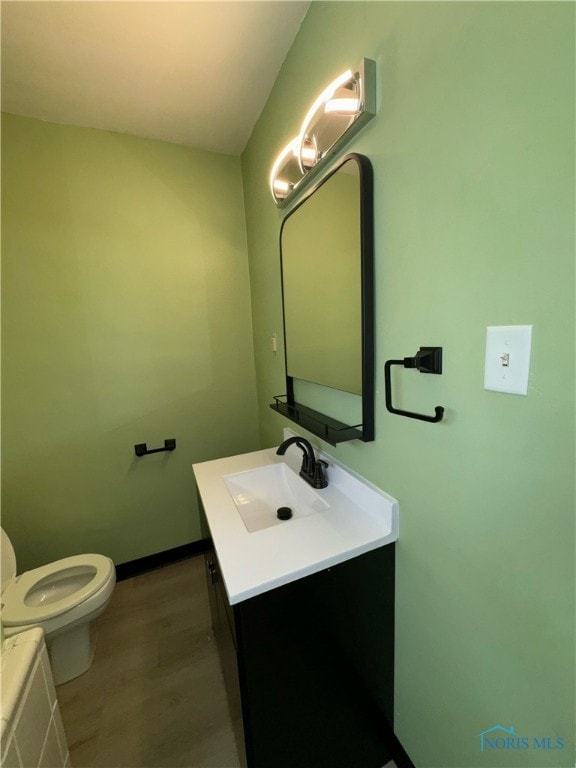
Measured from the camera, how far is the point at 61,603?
4.09 ft

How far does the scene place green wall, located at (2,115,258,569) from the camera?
1.56 meters

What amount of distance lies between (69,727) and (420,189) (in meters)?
2.22

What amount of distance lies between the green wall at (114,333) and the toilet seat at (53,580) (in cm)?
30

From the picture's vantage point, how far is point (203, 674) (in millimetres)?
1331

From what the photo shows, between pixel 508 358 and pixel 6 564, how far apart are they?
2084 mm

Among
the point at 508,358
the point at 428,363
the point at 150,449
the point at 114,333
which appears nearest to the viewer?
the point at 508,358

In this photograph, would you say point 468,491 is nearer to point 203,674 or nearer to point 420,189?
point 420,189

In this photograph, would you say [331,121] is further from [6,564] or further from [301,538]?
[6,564]

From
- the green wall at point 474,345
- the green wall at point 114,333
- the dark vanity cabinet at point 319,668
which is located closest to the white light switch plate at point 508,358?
the green wall at point 474,345

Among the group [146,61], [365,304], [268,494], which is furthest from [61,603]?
[146,61]

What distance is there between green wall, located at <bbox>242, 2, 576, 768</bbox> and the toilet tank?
5.53ft

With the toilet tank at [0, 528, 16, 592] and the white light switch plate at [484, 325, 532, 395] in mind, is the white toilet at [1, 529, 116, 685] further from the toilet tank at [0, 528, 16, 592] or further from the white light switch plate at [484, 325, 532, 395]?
the white light switch plate at [484, 325, 532, 395]

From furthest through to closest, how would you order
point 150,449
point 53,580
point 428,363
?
1. point 150,449
2. point 53,580
3. point 428,363

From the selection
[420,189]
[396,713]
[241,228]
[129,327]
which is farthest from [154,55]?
[396,713]
